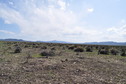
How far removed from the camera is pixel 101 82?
643cm

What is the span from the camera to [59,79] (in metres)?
6.65

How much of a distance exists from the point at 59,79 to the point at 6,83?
10.2 feet

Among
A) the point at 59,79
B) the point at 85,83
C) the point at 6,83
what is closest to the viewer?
the point at 6,83

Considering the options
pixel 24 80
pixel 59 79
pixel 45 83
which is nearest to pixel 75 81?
pixel 59 79

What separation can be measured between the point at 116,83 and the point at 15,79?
20.7 ft

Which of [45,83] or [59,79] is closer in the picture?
[45,83]

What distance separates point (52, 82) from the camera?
20.2 feet

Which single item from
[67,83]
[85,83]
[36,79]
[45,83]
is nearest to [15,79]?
→ [36,79]

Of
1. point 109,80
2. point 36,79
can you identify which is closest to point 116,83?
point 109,80

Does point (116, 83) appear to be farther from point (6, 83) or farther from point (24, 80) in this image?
point (6, 83)

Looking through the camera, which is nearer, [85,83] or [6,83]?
[6,83]

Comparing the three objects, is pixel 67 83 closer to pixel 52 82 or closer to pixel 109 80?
pixel 52 82

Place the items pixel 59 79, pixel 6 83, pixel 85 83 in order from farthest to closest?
pixel 59 79 → pixel 85 83 → pixel 6 83

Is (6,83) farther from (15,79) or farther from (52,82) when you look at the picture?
(52,82)
